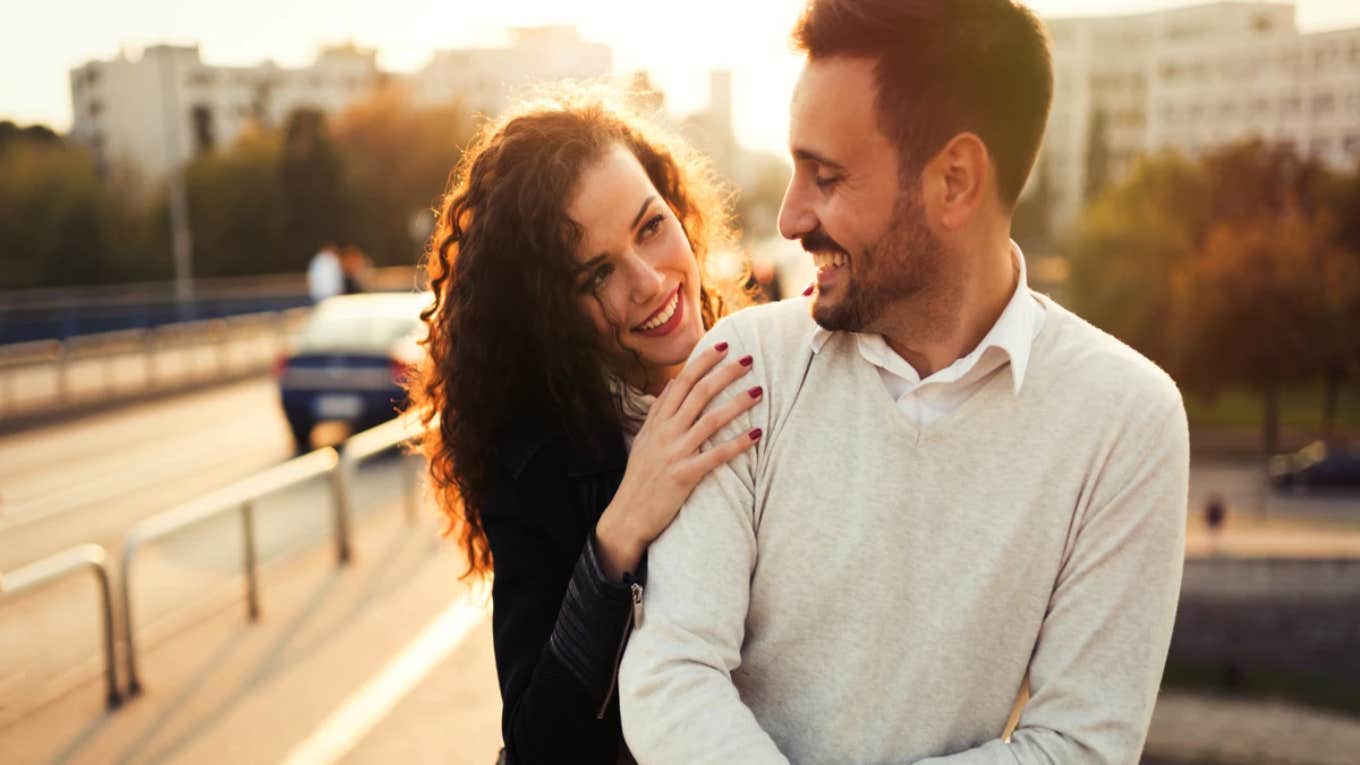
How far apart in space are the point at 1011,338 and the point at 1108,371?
0.15 metres

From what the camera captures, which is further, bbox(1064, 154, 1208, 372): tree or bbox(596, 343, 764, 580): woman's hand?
bbox(1064, 154, 1208, 372): tree

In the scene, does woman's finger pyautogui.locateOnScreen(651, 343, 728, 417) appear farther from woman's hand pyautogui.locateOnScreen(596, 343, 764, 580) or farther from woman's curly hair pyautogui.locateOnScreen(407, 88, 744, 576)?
woman's curly hair pyautogui.locateOnScreen(407, 88, 744, 576)

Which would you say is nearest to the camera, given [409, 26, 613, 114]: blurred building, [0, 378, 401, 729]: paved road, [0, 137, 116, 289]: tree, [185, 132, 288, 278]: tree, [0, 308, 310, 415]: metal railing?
[0, 378, 401, 729]: paved road

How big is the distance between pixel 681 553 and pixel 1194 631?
3069 cm

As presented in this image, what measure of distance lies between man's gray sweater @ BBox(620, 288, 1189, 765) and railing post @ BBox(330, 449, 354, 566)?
230 inches

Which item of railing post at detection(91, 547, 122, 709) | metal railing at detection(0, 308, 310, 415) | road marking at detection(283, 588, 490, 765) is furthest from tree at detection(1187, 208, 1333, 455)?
railing post at detection(91, 547, 122, 709)

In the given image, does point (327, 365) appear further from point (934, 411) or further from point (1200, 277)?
point (1200, 277)

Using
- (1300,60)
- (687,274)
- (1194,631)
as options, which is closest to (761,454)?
(687,274)

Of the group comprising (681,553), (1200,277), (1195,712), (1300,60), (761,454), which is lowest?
(1195,712)

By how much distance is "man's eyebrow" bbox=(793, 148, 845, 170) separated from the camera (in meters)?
1.84

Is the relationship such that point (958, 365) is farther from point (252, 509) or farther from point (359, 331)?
point (359, 331)

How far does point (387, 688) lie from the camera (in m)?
5.13

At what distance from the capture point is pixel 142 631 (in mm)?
5676

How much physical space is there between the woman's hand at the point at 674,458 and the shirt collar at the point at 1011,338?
0.54 ft
